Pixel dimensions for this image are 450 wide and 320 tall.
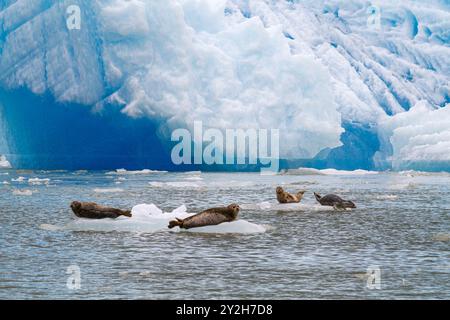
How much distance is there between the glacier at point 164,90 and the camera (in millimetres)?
50250

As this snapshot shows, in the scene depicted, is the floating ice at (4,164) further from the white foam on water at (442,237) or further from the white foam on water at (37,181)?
the white foam on water at (442,237)

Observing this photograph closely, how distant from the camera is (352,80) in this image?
64000 mm

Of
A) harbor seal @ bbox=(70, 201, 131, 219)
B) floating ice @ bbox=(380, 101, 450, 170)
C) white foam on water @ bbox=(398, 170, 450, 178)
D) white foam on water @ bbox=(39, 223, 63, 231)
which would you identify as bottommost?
white foam on water @ bbox=(39, 223, 63, 231)

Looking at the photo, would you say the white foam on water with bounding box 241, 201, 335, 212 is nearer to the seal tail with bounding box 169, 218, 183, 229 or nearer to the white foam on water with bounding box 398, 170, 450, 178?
the seal tail with bounding box 169, 218, 183, 229

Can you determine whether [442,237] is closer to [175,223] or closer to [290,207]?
[175,223]

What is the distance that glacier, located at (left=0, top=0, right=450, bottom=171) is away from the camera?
5025 centimetres

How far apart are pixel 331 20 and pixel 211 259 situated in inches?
2543

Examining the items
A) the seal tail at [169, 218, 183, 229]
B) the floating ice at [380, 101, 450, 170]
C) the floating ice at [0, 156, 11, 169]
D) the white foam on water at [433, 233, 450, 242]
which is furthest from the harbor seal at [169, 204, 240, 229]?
the floating ice at [0, 156, 11, 169]

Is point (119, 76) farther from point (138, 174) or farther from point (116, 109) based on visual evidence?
point (138, 174)

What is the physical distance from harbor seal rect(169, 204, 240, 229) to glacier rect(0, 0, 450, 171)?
111 ft

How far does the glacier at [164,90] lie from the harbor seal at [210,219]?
1337 inches

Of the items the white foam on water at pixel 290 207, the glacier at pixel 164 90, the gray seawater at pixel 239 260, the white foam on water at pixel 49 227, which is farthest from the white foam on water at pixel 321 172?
the white foam on water at pixel 49 227

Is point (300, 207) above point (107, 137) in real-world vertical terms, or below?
below
